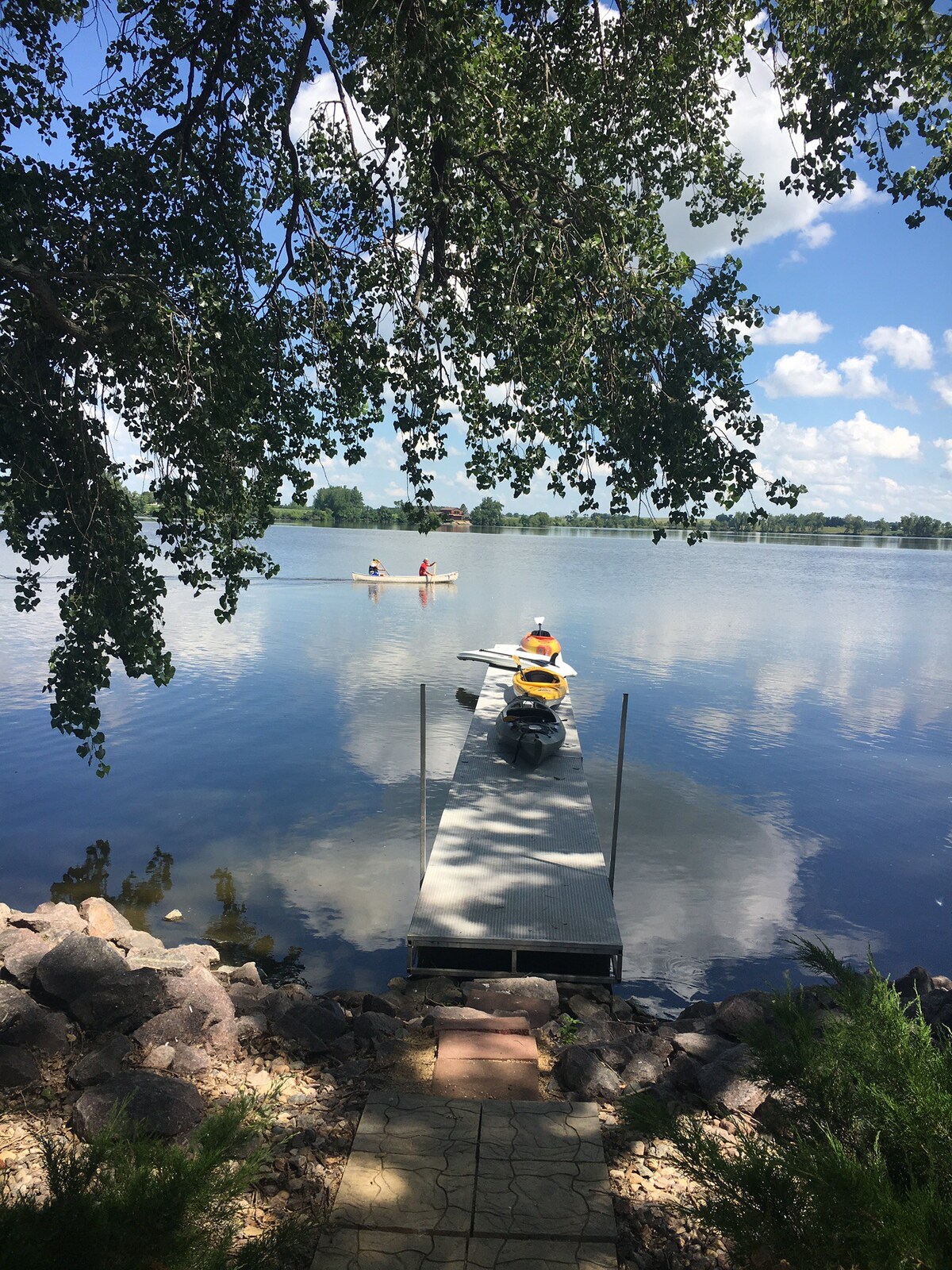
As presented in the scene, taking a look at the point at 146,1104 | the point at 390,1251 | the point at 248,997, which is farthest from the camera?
the point at 248,997

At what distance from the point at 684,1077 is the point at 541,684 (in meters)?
16.4

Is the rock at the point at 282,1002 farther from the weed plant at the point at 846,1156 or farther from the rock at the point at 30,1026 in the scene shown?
the weed plant at the point at 846,1156

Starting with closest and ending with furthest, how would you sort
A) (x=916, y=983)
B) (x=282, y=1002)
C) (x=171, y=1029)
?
(x=171, y=1029)
(x=282, y=1002)
(x=916, y=983)

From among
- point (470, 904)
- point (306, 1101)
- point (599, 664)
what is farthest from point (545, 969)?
point (599, 664)

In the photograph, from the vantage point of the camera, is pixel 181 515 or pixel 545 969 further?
pixel 545 969

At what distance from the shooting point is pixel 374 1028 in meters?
6.15

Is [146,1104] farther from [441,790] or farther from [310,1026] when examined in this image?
[441,790]

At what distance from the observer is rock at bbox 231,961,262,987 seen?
8.38 m

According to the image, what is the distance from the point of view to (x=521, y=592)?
56219 mm

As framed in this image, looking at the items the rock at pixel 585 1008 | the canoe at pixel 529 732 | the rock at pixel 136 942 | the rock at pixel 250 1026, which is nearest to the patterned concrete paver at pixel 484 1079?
the rock at pixel 250 1026

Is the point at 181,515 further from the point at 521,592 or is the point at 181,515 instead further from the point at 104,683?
the point at 521,592

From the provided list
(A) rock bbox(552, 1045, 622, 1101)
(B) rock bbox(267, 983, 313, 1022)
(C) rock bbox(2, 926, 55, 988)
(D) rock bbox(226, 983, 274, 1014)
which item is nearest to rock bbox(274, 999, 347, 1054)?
(B) rock bbox(267, 983, 313, 1022)

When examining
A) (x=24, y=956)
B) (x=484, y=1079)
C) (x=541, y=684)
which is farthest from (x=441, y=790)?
(x=484, y=1079)

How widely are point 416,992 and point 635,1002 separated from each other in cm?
268
